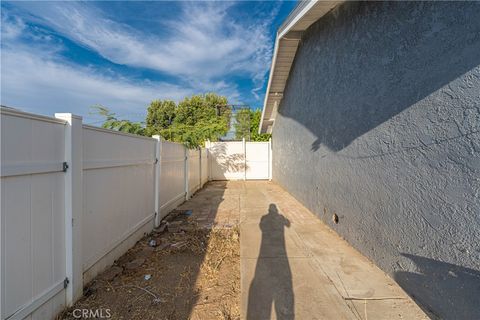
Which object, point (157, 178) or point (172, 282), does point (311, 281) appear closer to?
point (172, 282)

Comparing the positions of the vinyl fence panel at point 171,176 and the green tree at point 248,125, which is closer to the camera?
the vinyl fence panel at point 171,176

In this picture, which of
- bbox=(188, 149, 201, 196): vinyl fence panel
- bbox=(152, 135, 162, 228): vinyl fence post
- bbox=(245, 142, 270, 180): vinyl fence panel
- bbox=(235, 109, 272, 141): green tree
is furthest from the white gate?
bbox=(152, 135, 162, 228): vinyl fence post

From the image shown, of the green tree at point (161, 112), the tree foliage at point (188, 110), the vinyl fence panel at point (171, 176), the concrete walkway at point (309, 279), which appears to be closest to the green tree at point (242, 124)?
the tree foliage at point (188, 110)

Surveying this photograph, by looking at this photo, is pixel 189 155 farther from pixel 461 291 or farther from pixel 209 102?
pixel 209 102

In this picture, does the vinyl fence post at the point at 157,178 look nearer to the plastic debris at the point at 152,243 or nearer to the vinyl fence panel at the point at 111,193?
the vinyl fence panel at the point at 111,193

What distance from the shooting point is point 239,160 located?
13195 mm

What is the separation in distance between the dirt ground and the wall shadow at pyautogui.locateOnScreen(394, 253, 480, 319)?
1825 millimetres

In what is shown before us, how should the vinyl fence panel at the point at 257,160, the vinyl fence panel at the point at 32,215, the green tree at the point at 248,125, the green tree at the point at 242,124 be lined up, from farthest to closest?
the green tree at the point at 242,124 < the green tree at the point at 248,125 < the vinyl fence panel at the point at 257,160 < the vinyl fence panel at the point at 32,215

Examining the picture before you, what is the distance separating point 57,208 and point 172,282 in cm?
147

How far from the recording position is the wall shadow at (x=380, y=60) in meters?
1.98

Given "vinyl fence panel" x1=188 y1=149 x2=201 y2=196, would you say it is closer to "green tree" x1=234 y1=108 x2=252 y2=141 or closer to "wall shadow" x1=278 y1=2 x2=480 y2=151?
"wall shadow" x1=278 y1=2 x2=480 y2=151

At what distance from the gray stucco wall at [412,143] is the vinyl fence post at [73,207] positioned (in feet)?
11.3

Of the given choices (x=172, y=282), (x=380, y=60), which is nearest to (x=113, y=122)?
(x=172, y=282)

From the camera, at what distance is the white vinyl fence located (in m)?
1.68
